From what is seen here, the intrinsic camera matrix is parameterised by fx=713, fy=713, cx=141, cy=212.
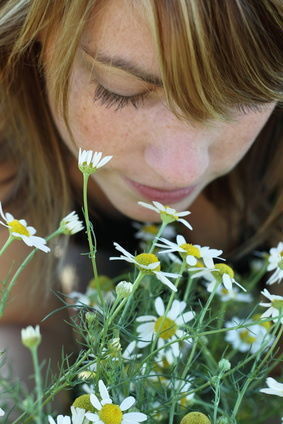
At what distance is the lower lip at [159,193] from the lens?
3.09 feet

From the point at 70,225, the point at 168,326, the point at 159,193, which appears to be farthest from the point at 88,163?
the point at 159,193

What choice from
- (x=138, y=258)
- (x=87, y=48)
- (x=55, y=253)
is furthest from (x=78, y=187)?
(x=138, y=258)

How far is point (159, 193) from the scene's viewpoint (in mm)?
944

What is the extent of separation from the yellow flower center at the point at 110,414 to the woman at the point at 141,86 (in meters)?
0.36

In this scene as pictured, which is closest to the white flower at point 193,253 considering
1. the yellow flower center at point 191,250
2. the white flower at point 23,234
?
the yellow flower center at point 191,250

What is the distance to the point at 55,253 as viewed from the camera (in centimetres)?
122

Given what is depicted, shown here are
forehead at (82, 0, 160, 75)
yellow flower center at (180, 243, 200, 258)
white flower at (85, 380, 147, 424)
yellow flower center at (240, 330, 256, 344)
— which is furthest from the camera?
yellow flower center at (240, 330, 256, 344)

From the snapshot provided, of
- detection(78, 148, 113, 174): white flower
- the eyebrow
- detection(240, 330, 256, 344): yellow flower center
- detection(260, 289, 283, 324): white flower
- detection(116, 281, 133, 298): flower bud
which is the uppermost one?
the eyebrow

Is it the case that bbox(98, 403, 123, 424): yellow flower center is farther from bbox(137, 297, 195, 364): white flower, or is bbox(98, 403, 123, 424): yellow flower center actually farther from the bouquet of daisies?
bbox(137, 297, 195, 364): white flower

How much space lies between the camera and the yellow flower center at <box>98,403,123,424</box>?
0.54m

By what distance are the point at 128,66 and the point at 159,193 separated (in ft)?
0.73

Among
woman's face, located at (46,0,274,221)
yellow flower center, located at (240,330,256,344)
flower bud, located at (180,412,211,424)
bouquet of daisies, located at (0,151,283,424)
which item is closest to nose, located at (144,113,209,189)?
woman's face, located at (46,0,274,221)

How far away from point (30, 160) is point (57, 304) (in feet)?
0.85

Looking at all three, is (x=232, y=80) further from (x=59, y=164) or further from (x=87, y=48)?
(x=59, y=164)
